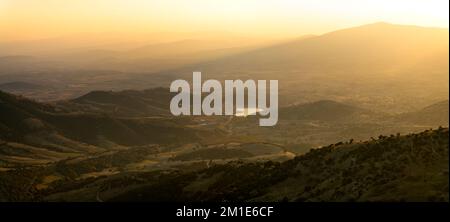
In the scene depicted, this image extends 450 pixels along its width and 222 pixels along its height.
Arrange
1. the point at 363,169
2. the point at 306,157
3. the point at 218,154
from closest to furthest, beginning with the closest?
the point at 363,169, the point at 306,157, the point at 218,154

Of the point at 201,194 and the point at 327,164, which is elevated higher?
the point at 327,164

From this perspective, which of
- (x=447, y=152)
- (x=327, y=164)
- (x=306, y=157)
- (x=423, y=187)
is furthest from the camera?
(x=306, y=157)

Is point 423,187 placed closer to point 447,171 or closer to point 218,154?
point 447,171

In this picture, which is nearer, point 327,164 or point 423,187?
point 423,187

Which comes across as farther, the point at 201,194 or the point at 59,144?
the point at 59,144

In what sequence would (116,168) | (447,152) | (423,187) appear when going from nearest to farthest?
(423,187), (447,152), (116,168)

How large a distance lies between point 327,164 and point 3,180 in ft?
239

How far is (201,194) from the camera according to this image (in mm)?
68812

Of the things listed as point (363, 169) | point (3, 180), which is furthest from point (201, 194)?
point (3, 180)

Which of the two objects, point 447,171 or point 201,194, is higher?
point 447,171
